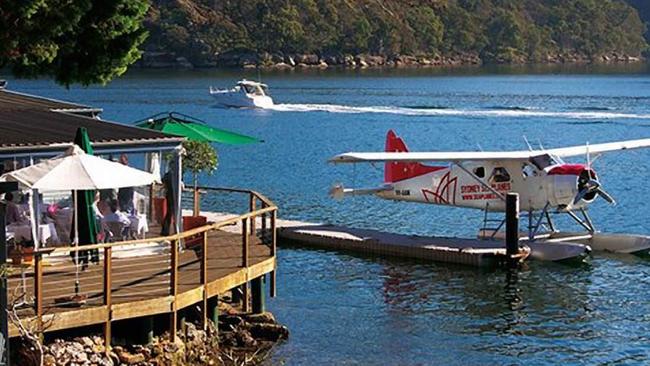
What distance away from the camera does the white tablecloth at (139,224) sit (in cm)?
2083

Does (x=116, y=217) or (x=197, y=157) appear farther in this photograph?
(x=197, y=157)

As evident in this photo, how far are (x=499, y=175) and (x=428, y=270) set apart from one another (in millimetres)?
4153

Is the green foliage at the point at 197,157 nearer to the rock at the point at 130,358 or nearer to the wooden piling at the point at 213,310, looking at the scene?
the wooden piling at the point at 213,310

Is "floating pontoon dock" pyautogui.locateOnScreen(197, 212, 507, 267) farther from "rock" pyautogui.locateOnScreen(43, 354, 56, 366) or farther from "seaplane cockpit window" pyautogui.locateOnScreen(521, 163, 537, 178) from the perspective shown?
"rock" pyautogui.locateOnScreen(43, 354, 56, 366)

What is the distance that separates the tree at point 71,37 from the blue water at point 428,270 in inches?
207

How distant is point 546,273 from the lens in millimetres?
29391

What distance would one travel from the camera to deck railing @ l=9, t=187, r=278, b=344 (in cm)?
1672

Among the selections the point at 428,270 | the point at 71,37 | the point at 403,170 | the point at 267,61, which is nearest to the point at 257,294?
the point at 71,37

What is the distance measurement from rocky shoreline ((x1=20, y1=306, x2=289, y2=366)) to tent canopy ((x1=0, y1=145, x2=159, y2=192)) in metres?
1.98

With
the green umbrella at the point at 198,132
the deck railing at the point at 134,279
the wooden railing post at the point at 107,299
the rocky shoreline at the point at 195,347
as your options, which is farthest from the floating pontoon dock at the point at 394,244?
the wooden railing post at the point at 107,299

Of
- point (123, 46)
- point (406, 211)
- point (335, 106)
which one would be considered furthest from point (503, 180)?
point (335, 106)

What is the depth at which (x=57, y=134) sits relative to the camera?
2083 centimetres

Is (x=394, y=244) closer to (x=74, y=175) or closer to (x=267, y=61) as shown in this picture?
(x=74, y=175)

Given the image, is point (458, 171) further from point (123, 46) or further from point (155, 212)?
point (123, 46)
